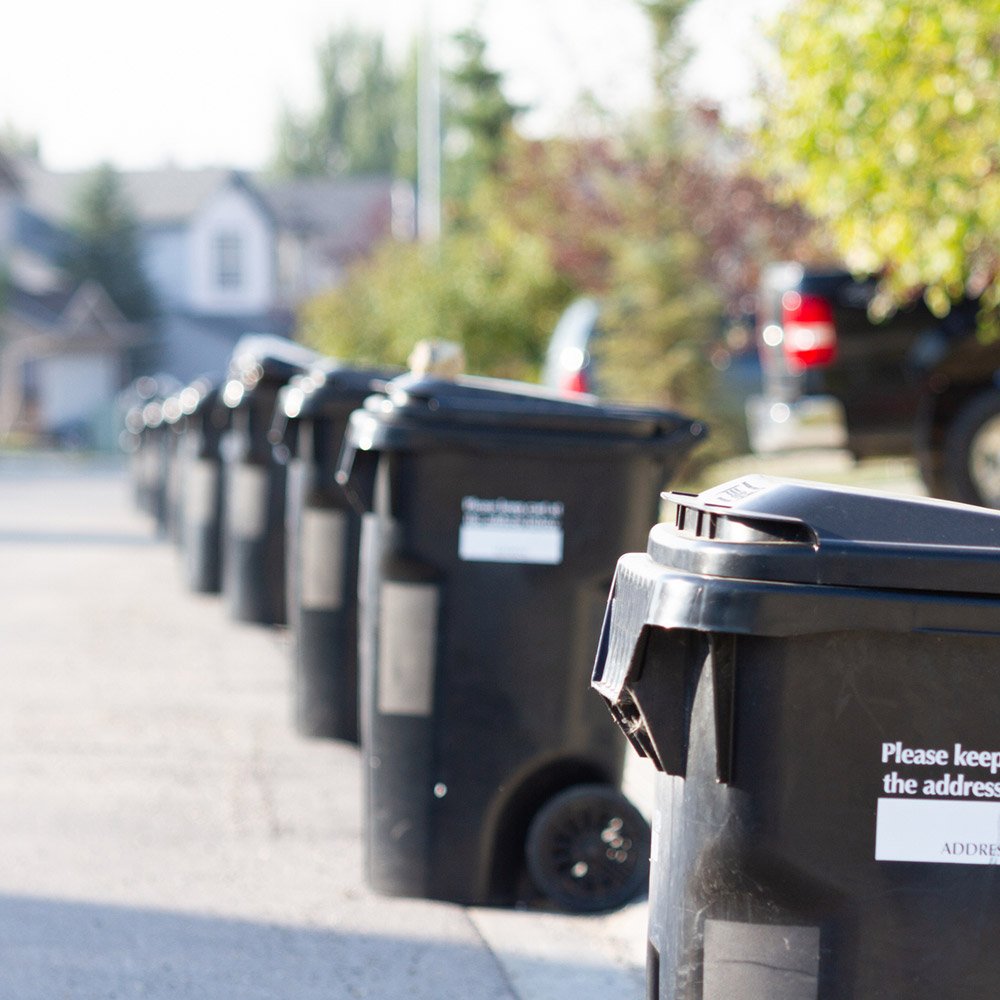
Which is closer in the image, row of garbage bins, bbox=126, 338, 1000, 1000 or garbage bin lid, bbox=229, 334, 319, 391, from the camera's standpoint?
row of garbage bins, bbox=126, 338, 1000, 1000

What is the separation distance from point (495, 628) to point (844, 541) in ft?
6.71

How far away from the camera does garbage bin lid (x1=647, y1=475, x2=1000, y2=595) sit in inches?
110

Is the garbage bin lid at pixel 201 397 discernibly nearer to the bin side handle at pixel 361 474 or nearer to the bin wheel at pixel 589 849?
the bin side handle at pixel 361 474

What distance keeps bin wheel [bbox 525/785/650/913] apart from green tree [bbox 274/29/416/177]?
288 feet

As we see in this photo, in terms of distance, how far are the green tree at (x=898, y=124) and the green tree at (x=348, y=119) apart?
8455 centimetres

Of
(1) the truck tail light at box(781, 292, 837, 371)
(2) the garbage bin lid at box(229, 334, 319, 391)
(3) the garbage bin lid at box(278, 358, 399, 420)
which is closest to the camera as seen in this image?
(3) the garbage bin lid at box(278, 358, 399, 420)

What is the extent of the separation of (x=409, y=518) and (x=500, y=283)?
56.4 ft

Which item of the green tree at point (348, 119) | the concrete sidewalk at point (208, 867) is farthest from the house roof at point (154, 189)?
the concrete sidewalk at point (208, 867)

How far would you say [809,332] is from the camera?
10.7 meters

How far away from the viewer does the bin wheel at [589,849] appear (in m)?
4.85

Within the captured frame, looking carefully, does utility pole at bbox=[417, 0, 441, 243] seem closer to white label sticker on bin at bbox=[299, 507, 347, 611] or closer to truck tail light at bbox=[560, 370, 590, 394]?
truck tail light at bbox=[560, 370, 590, 394]

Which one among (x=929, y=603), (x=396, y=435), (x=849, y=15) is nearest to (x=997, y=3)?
(x=849, y=15)

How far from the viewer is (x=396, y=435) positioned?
4.75 metres

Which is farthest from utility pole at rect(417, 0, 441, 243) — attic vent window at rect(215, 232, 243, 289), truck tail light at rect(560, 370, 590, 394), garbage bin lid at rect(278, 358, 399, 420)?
attic vent window at rect(215, 232, 243, 289)
